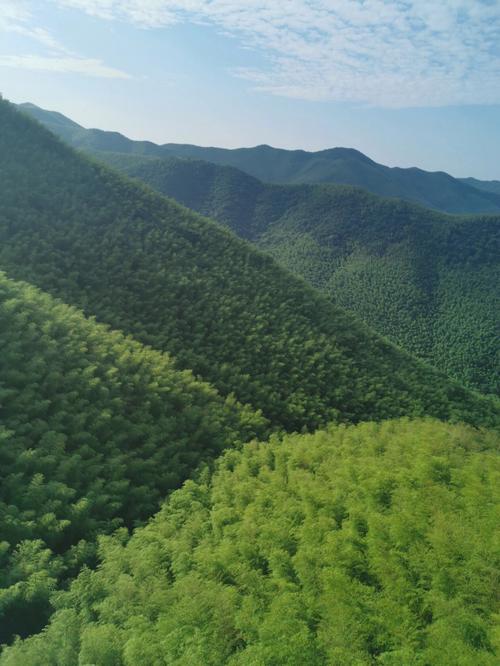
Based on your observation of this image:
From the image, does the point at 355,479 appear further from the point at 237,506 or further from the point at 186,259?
the point at 186,259

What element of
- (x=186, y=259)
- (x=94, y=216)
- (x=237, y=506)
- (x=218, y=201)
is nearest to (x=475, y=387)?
(x=186, y=259)

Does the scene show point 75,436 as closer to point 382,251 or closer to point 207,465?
point 207,465

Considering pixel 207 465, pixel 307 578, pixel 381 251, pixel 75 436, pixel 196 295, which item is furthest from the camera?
pixel 381 251

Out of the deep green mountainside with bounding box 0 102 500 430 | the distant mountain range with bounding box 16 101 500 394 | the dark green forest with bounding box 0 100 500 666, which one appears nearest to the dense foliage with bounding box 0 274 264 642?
the dark green forest with bounding box 0 100 500 666

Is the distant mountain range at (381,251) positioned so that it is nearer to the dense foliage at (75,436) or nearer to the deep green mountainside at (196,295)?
the deep green mountainside at (196,295)

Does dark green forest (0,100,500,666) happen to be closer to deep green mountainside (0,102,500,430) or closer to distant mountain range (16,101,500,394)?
deep green mountainside (0,102,500,430)

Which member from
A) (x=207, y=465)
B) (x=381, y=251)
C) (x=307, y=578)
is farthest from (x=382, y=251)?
(x=307, y=578)
